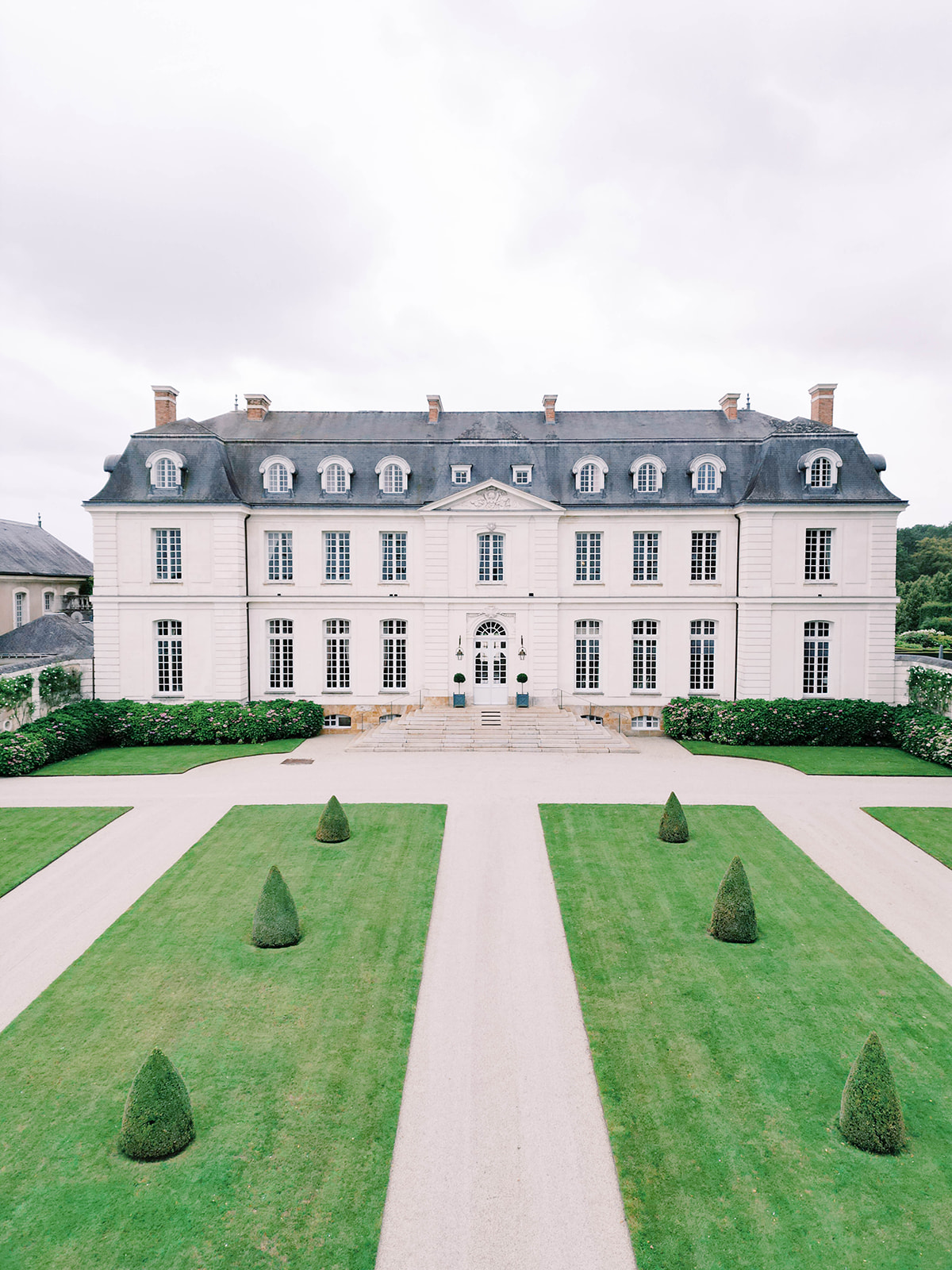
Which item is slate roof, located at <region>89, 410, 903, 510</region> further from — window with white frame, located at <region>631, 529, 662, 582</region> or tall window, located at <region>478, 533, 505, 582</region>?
tall window, located at <region>478, 533, 505, 582</region>

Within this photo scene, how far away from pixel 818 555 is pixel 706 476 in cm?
580

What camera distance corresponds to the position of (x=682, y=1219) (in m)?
8.10

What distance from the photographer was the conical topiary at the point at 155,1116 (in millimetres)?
8852

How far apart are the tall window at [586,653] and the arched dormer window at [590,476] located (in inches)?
230

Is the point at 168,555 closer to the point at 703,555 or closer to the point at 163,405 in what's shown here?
the point at 163,405

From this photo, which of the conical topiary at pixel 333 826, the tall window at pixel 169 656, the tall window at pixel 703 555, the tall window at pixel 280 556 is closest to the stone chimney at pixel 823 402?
the tall window at pixel 703 555

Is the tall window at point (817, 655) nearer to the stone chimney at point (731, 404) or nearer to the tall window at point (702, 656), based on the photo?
the tall window at point (702, 656)

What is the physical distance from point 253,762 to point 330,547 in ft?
34.8

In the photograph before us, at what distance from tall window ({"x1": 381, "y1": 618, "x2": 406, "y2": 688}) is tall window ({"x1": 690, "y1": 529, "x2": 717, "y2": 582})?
13.0 m

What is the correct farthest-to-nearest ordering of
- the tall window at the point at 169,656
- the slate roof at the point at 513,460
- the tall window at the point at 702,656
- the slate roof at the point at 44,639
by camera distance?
the slate roof at the point at 44,639 → the tall window at the point at 702,656 → the tall window at the point at 169,656 → the slate roof at the point at 513,460

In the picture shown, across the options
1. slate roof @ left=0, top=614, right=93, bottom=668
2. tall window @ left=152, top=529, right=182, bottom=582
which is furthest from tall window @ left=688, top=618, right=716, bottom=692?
slate roof @ left=0, top=614, right=93, bottom=668

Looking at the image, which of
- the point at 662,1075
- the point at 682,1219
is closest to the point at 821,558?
the point at 662,1075

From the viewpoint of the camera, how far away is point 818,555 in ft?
107

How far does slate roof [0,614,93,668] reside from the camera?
4006cm
